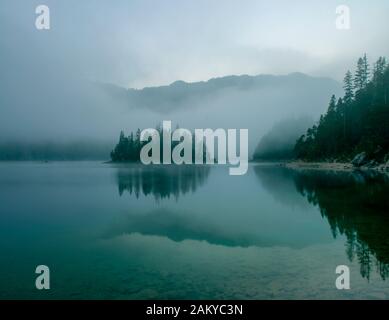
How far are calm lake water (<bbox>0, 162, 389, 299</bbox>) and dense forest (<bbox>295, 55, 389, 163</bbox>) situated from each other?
1413 inches

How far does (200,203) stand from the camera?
2922 cm

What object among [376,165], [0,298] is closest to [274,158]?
[376,165]

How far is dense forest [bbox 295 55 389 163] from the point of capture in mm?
57906

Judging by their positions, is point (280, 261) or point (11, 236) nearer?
point (280, 261)

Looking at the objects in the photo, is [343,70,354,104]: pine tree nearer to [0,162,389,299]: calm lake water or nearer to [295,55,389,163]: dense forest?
[295,55,389,163]: dense forest

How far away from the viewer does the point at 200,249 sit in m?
14.5

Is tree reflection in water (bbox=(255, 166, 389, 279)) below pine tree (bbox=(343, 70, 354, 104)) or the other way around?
below

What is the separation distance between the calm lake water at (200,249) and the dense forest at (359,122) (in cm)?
3590

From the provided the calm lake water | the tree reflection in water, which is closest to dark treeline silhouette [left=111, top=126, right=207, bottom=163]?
the tree reflection in water

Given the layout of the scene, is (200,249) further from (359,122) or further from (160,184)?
(359,122)

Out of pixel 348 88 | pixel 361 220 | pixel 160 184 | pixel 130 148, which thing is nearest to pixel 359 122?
pixel 348 88

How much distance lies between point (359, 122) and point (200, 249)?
2731 inches
